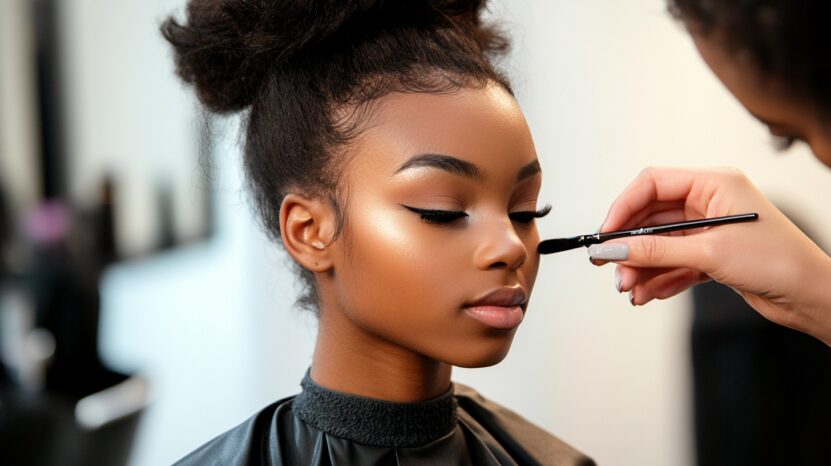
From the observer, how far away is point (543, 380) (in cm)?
243

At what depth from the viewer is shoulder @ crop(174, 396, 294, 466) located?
1.07 meters

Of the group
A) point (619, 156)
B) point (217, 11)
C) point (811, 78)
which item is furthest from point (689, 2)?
point (619, 156)

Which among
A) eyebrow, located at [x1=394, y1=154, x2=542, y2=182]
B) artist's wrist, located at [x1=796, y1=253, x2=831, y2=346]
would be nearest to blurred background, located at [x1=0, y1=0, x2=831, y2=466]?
artist's wrist, located at [x1=796, y1=253, x2=831, y2=346]

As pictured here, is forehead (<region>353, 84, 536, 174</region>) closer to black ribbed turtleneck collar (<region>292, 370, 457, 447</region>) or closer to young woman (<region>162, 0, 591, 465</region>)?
young woman (<region>162, 0, 591, 465</region>)

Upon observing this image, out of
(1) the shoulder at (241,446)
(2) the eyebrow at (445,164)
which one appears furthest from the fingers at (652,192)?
(1) the shoulder at (241,446)

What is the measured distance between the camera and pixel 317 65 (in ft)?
3.53

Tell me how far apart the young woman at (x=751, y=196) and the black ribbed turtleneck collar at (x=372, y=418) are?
10.5 inches

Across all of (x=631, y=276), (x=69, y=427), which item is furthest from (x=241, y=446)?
(x=69, y=427)

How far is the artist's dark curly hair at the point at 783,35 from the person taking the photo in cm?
70

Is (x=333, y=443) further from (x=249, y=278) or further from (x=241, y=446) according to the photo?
(x=249, y=278)

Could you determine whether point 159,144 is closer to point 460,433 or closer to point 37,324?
point 37,324

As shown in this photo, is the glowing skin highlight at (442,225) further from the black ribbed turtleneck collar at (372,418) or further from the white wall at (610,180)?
the white wall at (610,180)

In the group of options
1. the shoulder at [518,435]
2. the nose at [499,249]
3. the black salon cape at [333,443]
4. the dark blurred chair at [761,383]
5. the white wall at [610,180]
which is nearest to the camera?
the nose at [499,249]

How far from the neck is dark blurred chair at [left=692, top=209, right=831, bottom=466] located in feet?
3.36
